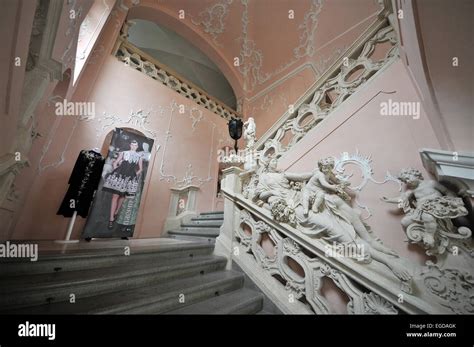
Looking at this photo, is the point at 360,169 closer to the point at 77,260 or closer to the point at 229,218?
the point at 229,218

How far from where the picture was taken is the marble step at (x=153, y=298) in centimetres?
117

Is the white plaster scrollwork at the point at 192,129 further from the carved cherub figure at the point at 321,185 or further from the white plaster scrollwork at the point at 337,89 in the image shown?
the carved cherub figure at the point at 321,185

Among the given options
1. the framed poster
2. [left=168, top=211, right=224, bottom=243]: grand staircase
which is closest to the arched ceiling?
the framed poster

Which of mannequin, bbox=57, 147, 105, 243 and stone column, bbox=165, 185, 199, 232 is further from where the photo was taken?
stone column, bbox=165, 185, 199, 232

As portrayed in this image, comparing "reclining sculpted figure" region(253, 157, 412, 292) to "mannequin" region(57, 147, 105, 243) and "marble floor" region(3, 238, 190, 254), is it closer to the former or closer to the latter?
"marble floor" region(3, 238, 190, 254)

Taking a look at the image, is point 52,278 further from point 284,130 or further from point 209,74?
point 209,74

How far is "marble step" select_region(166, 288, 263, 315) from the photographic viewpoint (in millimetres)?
1462

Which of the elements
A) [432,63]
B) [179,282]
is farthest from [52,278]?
[432,63]

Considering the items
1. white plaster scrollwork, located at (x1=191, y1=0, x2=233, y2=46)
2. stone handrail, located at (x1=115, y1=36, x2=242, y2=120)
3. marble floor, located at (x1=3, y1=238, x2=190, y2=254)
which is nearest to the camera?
marble floor, located at (x1=3, y1=238, x2=190, y2=254)

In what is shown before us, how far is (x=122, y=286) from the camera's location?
1.50 m

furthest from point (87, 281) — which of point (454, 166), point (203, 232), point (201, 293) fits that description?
point (454, 166)

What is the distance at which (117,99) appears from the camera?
166 inches

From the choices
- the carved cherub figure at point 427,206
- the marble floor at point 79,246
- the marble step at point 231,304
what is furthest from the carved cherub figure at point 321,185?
the marble floor at point 79,246

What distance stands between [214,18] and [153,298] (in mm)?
8127
